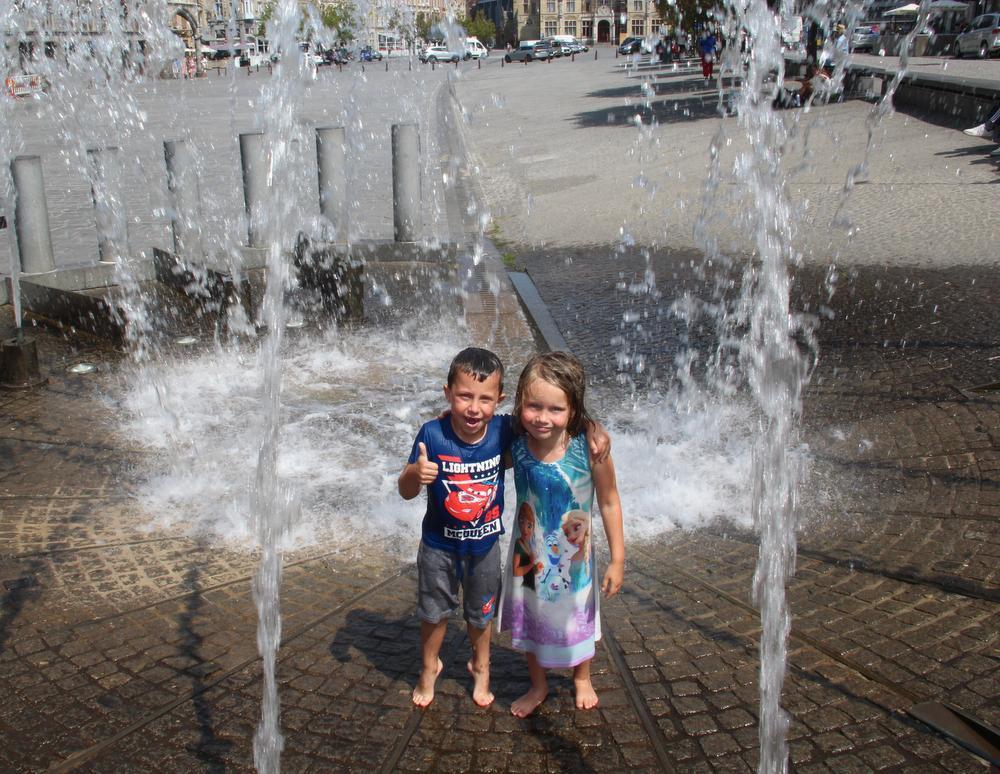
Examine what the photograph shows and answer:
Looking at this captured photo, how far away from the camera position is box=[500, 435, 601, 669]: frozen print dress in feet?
9.20

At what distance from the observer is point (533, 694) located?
117 inches

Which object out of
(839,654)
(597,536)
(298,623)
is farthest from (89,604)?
(839,654)

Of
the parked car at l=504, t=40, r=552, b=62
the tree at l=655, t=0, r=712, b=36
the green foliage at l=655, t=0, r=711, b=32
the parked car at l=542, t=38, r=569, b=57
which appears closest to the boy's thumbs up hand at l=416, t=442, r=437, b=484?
the tree at l=655, t=0, r=712, b=36

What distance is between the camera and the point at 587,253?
31.7ft

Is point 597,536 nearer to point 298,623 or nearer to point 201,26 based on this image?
point 298,623

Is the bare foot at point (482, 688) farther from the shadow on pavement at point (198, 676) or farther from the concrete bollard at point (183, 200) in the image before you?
the concrete bollard at point (183, 200)

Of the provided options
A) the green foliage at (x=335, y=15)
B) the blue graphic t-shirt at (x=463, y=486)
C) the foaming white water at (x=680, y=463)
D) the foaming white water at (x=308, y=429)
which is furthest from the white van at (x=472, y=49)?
the blue graphic t-shirt at (x=463, y=486)

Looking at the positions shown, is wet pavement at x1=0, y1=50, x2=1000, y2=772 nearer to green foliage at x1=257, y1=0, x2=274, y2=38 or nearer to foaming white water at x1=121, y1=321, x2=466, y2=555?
foaming white water at x1=121, y1=321, x2=466, y2=555

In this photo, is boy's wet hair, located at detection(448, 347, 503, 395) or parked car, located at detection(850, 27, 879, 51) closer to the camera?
boy's wet hair, located at detection(448, 347, 503, 395)

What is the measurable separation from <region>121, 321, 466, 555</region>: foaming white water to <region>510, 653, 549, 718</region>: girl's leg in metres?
1.17

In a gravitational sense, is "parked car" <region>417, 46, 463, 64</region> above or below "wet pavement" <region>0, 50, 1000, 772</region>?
above

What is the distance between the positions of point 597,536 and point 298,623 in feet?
4.46

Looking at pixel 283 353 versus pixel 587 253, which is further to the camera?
pixel 587 253

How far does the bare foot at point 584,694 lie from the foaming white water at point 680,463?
122 centimetres
